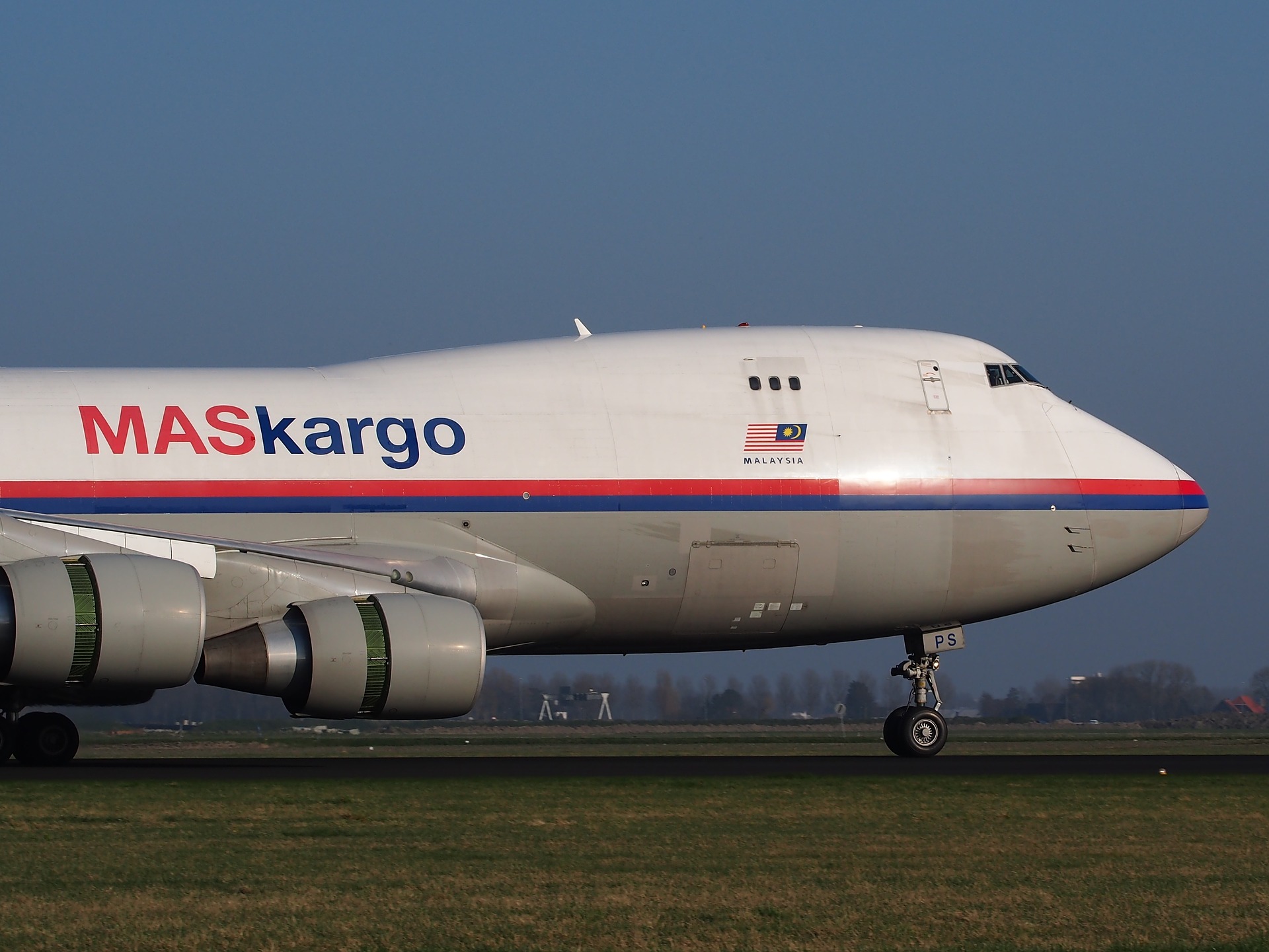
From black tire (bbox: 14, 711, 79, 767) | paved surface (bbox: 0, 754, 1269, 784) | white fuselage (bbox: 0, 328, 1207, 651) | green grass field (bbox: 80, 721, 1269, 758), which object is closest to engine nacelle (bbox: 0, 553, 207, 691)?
paved surface (bbox: 0, 754, 1269, 784)

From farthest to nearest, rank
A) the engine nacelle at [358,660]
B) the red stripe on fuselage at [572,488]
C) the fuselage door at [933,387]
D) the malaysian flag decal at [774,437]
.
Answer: the fuselage door at [933,387] < the malaysian flag decal at [774,437] < the red stripe on fuselage at [572,488] < the engine nacelle at [358,660]

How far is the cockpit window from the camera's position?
27.6 m

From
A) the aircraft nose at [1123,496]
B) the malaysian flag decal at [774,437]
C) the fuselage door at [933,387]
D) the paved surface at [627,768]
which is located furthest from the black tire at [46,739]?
the aircraft nose at [1123,496]

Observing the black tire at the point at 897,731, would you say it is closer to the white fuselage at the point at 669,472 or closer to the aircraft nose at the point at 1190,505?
the white fuselage at the point at 669,472

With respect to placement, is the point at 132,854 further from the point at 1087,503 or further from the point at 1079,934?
the point at 1087,503

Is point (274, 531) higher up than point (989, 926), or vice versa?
point (274, 531)

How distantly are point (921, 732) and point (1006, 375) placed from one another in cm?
582

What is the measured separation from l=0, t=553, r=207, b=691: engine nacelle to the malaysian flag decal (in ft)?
28.7

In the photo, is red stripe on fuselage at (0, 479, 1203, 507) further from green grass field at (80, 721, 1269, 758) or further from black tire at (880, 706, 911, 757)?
green grass field at (80, 721, 1269, 758)

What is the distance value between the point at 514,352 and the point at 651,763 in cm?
655

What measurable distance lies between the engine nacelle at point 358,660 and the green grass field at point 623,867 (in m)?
1.69

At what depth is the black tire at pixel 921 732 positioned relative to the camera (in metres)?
27.0

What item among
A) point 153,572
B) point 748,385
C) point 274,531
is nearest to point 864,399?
point 748,385

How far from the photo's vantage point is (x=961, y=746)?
43438 mm
